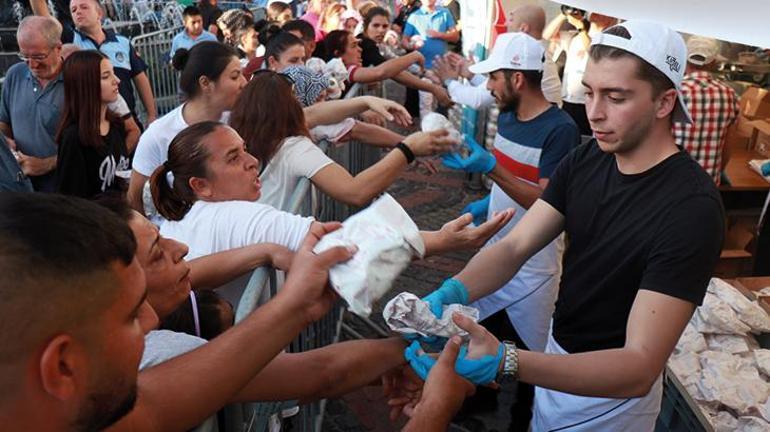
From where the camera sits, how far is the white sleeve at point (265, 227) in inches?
84.3

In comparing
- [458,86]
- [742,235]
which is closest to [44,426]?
[458,86]

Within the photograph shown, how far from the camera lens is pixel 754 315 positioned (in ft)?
11.2

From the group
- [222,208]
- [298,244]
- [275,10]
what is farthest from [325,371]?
[275,10]

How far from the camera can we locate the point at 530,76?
3.55 meters

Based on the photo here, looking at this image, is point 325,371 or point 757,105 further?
point 757,105

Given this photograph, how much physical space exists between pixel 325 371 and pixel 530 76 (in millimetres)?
2319

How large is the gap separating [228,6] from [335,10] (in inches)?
229

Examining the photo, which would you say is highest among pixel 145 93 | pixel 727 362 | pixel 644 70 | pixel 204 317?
pixel 644 70

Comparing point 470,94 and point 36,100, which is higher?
point 36,100

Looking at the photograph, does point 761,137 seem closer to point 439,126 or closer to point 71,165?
point 439,126

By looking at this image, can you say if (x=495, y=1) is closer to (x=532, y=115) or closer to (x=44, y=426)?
(x=532, y=115)

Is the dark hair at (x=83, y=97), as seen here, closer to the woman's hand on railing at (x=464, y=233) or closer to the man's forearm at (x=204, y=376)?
the woman's hand on railing at (x=464, y=233)

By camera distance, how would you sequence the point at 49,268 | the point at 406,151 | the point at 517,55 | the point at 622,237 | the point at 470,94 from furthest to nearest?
the point at 470,94 < the point at 517,55 < the point at 406,151 < the point at 622,237 < the point at 49,268

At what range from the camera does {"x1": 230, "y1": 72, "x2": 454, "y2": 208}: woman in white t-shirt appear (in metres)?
2.86
